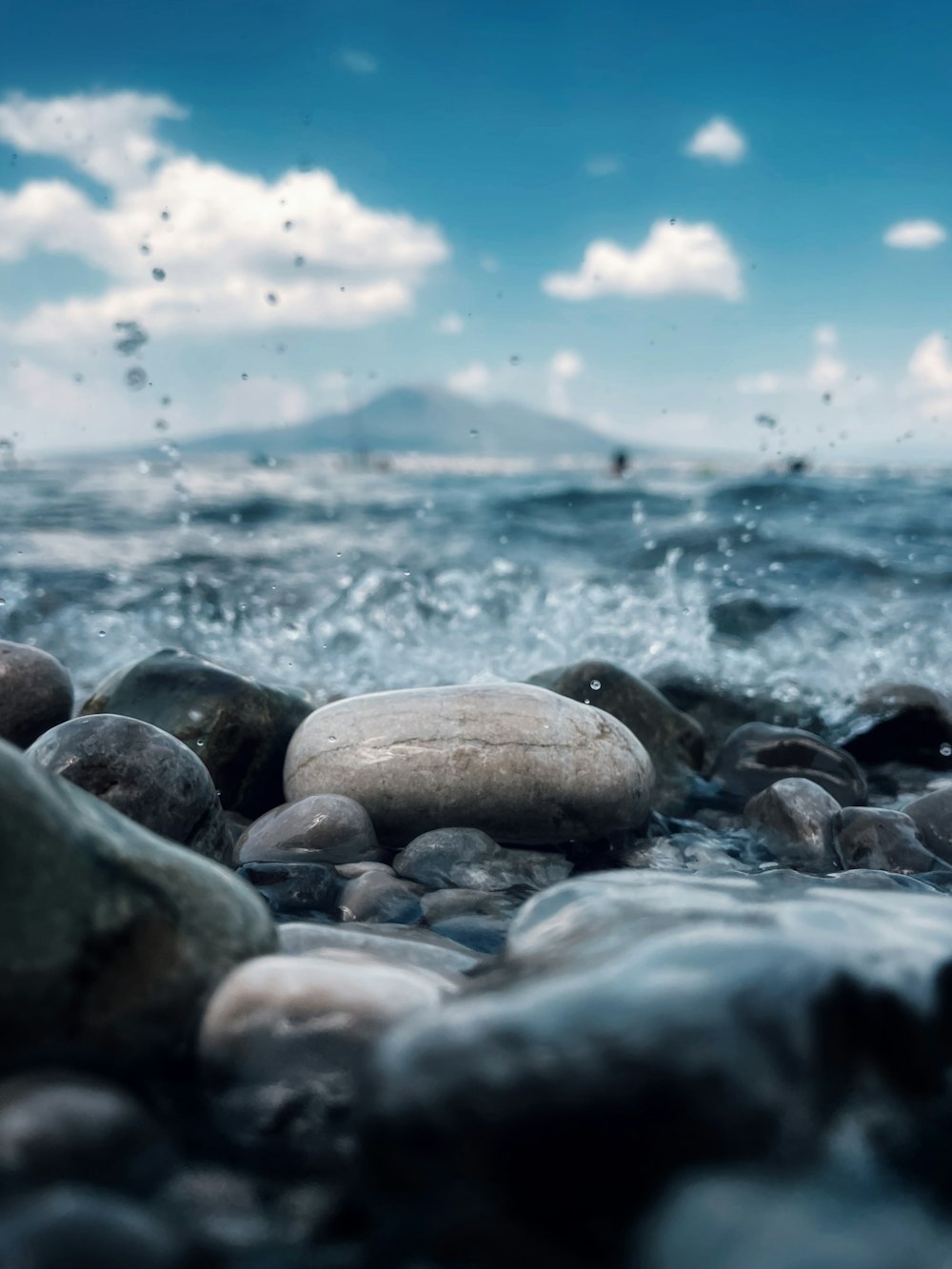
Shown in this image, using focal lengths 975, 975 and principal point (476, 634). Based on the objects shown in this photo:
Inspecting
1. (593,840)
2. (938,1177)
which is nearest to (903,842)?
(593,840)

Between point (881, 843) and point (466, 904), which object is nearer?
point (466, 904)

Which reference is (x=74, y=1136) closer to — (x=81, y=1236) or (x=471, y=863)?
(x=81, y=1236)

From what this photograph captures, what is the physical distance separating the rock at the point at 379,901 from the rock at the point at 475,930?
0.09m

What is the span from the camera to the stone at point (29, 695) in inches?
129

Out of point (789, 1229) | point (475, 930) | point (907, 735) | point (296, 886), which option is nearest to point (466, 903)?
point (475, 930)

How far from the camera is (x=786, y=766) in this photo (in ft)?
12.0

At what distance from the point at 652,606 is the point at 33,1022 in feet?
19.1

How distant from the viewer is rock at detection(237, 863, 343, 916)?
7.67 feet

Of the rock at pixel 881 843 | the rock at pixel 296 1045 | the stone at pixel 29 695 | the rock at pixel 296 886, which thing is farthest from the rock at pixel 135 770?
the rock at pixel 881 843

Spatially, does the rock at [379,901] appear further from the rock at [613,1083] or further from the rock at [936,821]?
the rock at [936,821]

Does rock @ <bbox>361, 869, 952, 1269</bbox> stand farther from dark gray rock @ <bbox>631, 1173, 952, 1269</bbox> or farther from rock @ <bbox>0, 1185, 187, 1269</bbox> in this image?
rock @ <bbox>0, 1185, 187, 1269</bbox>

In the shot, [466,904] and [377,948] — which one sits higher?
[377,948]

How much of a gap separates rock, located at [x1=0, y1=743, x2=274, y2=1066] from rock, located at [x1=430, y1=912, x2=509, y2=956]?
697mm

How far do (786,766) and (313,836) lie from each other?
188 cm
